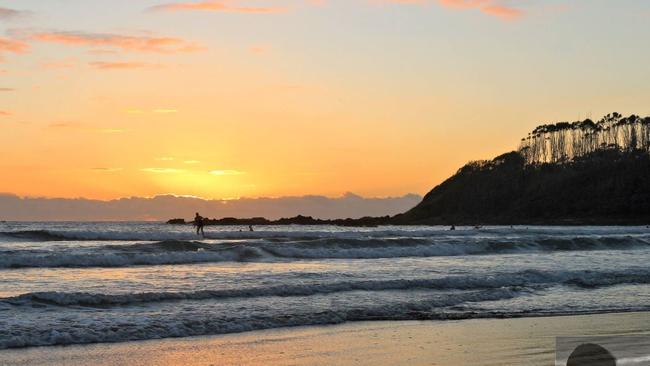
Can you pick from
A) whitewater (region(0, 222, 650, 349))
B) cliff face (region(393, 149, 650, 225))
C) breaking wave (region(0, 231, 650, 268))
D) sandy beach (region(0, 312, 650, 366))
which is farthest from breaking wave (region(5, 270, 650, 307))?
cliff face (region(393, 149, 650, 225))

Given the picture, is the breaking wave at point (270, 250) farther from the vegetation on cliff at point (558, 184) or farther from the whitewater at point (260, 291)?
the vegetation on cliff at point (558, 184)

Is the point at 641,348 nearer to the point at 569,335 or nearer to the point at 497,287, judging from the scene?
the point at 569,335

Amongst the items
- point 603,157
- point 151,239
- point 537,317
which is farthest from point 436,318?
point 603,157

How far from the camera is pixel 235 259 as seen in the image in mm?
31422

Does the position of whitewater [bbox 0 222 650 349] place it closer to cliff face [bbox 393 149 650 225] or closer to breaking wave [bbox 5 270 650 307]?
breaking wave [bbox 5 270 650 307]

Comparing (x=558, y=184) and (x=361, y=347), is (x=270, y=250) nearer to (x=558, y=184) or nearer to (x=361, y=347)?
(x=361, y=347)

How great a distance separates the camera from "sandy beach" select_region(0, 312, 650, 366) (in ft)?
35.8

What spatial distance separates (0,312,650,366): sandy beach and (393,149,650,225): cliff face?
100 meters

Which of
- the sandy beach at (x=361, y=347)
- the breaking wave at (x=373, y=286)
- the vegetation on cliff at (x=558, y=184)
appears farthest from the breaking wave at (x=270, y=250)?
the vegetation on cliff at (x=558, y=184)

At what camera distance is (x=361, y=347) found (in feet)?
39.5

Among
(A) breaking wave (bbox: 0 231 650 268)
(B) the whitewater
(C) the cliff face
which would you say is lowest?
(B) the whitewater

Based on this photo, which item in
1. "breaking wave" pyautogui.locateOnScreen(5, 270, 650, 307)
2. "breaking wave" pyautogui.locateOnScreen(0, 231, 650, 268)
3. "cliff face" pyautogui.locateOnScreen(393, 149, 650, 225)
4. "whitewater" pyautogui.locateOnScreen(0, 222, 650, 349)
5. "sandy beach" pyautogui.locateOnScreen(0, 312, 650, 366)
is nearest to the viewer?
"sandy beach" pyautogui.locateOnScreen(0, 312, 650, 366)

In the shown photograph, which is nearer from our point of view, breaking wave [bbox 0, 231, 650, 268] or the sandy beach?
the sandy beach

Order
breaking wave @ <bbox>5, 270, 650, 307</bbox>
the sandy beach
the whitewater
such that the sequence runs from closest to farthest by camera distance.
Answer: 1. the sandy beach
2. the whitewater
3. breaking wave @ <bbox>5, 270, 650, 307</bbox>
